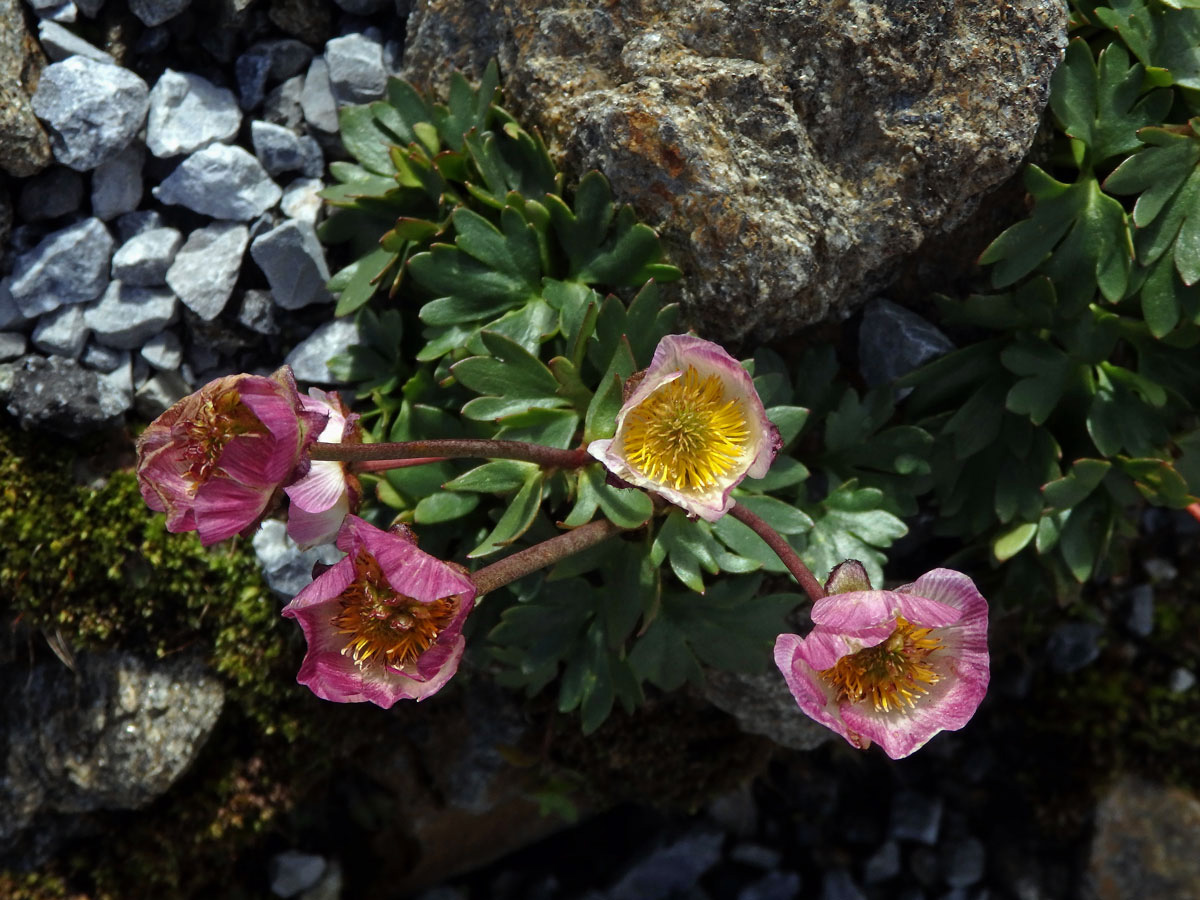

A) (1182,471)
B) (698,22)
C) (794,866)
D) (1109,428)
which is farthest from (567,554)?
(794,866)

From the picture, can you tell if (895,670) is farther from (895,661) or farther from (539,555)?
(539,555)

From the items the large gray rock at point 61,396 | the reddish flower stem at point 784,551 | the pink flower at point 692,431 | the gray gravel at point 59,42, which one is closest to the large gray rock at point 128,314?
the large gray rock at point 61,396

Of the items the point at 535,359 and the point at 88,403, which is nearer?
the point at 535,359

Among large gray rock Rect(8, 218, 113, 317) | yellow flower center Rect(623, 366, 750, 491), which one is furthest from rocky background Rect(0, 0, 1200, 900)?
yellow flower center Rect(623, 366, 750, 491)

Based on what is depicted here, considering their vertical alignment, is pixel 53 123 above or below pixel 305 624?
above

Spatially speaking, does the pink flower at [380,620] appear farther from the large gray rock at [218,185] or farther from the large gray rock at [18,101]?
the large gray rock at [18,101]

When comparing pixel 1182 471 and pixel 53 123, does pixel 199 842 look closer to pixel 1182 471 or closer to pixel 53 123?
pixel 53 123
